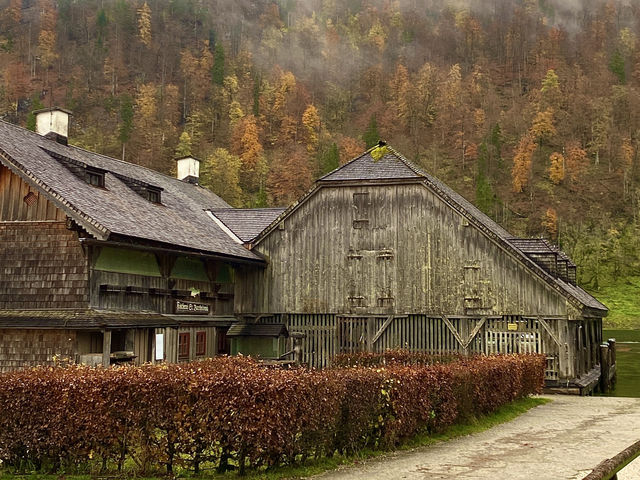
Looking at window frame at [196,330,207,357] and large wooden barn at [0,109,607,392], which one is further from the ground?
large wooden barn at [0,109,607,392]

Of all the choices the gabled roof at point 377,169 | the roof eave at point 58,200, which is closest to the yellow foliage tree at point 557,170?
the gabled roof at point 377,169

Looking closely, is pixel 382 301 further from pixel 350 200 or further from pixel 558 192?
pixel 558 192

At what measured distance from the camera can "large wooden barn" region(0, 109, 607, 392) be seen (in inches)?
774

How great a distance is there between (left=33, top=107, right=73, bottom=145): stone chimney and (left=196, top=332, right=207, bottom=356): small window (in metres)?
9.56

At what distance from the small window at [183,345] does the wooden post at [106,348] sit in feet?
15.0

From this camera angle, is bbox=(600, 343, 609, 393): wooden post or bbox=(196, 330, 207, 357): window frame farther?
bbox=(600, 343, 609, 393): wooden post

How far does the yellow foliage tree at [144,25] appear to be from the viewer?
15975 centimetres

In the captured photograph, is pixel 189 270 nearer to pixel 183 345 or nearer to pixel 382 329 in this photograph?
pixel 183 345

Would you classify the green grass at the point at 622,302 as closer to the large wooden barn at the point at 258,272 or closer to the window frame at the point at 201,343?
the large wooden barn at the point at 258,272

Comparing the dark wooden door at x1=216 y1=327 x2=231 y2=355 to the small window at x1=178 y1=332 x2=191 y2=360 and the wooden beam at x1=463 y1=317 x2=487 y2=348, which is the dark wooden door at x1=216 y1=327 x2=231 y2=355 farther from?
the wooden beam at x1=463 y1=317 x2=487 y2=348

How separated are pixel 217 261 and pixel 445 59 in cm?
16403

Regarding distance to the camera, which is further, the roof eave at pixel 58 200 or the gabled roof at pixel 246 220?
the gabled roof at pixel 246 220

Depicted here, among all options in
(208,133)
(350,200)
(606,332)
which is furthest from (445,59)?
(350,200)

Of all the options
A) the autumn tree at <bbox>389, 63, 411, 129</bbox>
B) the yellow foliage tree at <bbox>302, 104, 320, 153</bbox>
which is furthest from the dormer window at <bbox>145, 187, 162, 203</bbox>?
the autumn tree at <bbox>389, 63, 411, 129</bbox>
